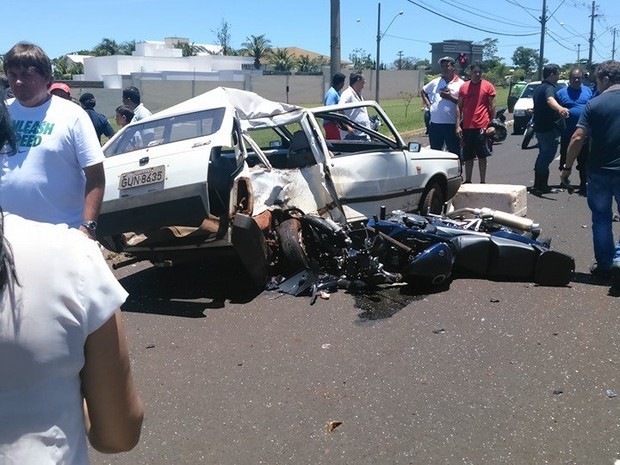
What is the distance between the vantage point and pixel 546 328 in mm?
4887

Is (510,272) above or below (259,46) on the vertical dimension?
below

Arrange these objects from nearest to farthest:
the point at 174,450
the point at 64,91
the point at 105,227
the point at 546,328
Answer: the point at 174,450 → the point at 546,328 → the point at 105,227 → the point at 64,91

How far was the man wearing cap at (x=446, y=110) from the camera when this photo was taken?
33.5 feet

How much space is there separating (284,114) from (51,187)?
11.9 feet

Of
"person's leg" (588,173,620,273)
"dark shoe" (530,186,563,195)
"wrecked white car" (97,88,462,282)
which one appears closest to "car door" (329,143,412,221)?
"wrecked white car" (97,88,462,282)

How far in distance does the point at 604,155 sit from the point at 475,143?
4.40m

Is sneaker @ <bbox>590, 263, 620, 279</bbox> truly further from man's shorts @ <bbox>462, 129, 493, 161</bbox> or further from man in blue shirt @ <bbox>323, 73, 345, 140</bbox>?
man's shorts @ <bbox>462, 129, 493, 161</bbox>

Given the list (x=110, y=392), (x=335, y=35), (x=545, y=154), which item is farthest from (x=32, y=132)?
(x=335, y=35)

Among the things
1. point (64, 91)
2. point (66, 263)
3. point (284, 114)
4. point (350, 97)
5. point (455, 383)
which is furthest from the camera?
point (350, 97)

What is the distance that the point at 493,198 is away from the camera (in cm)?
799

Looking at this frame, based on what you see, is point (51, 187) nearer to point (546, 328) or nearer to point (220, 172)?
point (220, 172)

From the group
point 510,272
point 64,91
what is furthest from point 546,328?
point 64,91

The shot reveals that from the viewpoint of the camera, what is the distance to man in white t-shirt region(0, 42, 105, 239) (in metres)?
3.63

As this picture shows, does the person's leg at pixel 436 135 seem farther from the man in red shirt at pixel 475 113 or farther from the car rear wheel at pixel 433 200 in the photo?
the car rear wheel at pixel 433 200
